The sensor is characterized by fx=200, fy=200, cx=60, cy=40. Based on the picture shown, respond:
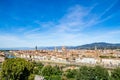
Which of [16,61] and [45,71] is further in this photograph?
[45,71]

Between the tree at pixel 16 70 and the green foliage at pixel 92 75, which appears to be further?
the green foliage at pixel 92 75

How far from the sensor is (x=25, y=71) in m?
18.1

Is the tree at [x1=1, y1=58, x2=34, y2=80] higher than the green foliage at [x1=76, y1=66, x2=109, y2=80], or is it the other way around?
the tree at [x1=1, y1=58, x2=34, y2=80]

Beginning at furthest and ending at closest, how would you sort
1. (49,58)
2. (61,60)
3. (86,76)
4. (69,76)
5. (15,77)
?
1. (49,58)
2. (61,60)
3. (69,76)
4. (86,76)
5. (15,77)

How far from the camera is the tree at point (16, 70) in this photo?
17609mm

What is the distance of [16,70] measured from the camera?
17.5 meters

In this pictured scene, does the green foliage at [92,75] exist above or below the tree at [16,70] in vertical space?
below

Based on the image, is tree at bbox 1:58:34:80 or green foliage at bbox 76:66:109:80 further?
green foliage at bbox 76:66:109:80

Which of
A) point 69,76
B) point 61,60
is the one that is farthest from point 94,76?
point 61,60

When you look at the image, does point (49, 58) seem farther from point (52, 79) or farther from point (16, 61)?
point (16, 61)

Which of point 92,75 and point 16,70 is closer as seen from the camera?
point 16,70

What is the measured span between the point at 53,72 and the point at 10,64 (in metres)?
15.3

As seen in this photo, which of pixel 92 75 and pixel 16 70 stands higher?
pixel 16 70

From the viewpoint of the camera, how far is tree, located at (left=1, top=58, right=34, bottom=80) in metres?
17.6
